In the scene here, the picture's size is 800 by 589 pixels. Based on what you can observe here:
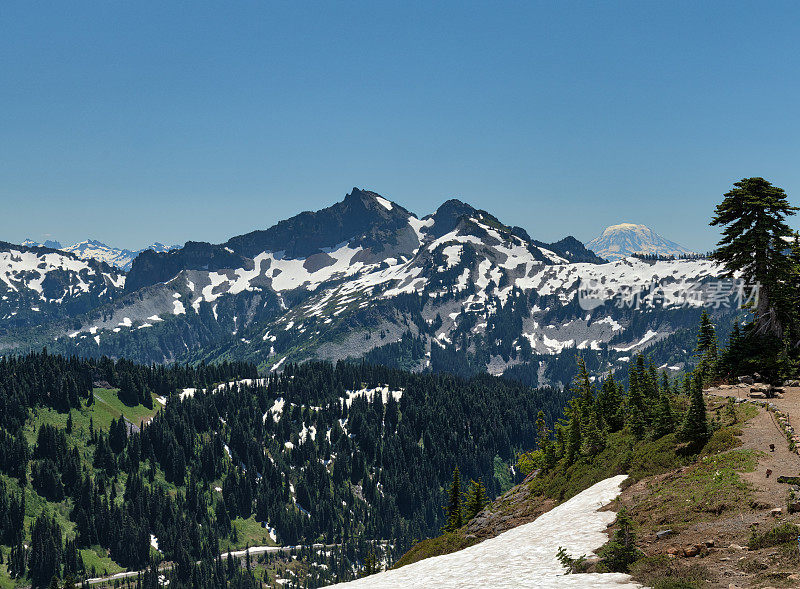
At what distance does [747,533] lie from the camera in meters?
26.1

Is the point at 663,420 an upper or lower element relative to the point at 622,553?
upper

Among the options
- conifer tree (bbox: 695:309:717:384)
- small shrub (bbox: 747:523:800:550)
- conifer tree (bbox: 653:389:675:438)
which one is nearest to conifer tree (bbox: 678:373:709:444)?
conifer tree (bbox: 653:389:675:438)

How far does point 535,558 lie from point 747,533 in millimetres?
10420

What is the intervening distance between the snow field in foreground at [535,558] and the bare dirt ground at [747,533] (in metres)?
2.59

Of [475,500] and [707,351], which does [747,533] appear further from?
[475,500]

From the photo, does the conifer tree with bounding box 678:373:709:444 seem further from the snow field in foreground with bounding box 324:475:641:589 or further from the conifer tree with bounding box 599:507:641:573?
the conifer tree with bounding box 599:507:641:573

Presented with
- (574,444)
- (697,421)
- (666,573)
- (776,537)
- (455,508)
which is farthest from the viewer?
(455,508)

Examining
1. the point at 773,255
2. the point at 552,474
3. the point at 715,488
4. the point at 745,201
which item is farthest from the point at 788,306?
the point at 715,488

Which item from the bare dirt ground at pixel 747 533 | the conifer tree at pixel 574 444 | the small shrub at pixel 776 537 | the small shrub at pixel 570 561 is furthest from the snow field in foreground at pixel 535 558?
the conifer tree at pixel 574 444

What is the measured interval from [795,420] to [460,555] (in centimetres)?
2414

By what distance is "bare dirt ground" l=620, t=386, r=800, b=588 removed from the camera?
2209 centimetres

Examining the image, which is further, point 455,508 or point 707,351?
point 455,508

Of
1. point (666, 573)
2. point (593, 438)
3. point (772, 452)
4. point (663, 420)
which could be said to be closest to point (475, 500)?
point (593, 438)

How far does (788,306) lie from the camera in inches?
2467
